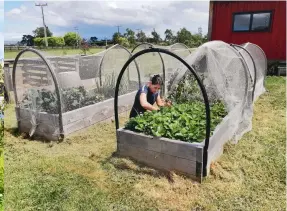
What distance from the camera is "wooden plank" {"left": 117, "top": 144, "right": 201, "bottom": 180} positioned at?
3.78m

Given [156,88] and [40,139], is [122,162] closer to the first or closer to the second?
[156,88]

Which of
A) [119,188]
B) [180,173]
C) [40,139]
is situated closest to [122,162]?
[119,188]

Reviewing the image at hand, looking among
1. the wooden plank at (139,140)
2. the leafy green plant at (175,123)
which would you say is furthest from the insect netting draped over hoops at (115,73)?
the wooden plank at (139,140)

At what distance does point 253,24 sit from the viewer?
14586 millimetres

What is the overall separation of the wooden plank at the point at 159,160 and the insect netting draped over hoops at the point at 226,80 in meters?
1.57

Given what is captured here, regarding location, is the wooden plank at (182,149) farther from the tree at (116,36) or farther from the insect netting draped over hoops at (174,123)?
the tree at (116,36)

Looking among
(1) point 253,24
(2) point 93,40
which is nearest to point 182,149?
(1) point 253,24

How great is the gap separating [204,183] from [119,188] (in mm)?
1170

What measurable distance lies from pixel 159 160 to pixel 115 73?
3.72m

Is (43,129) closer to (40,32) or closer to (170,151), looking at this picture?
(170,151)

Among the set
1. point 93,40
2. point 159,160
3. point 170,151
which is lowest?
point 159,160

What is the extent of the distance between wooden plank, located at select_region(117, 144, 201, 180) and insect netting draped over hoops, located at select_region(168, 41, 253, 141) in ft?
5.15

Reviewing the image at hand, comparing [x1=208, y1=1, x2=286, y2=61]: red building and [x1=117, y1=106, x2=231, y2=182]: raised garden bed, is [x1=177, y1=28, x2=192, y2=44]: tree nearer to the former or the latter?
[x1=208, y1=1, x2=286, y2=61]: red building

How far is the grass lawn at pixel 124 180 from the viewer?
3.38 m
